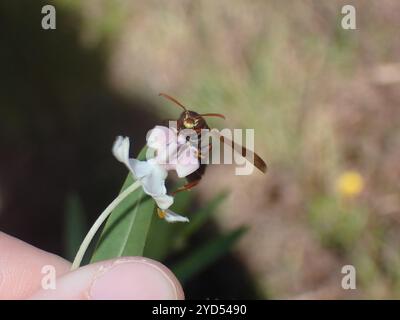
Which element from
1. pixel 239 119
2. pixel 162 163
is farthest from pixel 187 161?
pixel 239 119

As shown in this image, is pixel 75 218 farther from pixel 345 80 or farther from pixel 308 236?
pixel 345 80

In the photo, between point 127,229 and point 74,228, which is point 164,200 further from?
point 74,228

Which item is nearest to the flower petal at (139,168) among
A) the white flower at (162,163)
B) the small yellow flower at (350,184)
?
the white flower at (162,163)

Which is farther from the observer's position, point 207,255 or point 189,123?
point 207,255

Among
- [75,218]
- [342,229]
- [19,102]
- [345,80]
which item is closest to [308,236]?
[342,229]

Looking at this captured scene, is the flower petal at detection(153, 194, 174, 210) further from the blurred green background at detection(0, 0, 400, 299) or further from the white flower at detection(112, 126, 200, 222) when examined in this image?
the blurred green background at detection(0, 0, 400, 299)
